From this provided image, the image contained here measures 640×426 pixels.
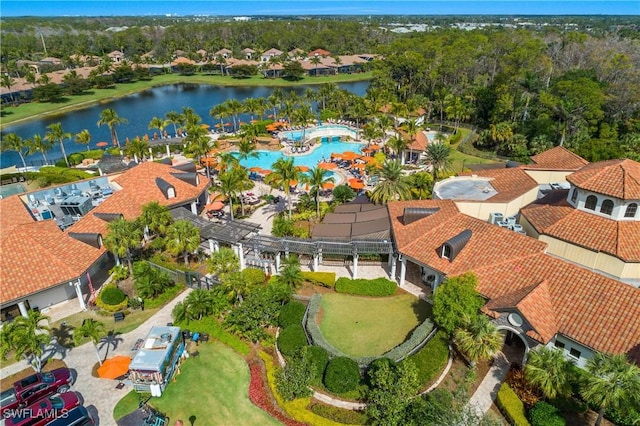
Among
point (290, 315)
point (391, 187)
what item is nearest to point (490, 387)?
point (290, 315)

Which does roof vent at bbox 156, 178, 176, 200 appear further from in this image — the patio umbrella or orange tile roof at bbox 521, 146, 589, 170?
orange tile roof at bbox 521, 146, 589, 170

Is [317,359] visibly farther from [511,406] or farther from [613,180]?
[613,180]

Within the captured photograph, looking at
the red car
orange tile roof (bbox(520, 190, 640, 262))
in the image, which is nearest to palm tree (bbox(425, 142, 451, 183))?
orange tile roof (bbox(520, 190, 640, 262))

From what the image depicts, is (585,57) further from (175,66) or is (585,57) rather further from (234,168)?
(175,66)

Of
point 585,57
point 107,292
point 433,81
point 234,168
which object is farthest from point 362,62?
point 107,292

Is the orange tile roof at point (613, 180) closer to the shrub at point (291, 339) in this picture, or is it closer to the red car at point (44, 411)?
the shrub at point (291, 339)

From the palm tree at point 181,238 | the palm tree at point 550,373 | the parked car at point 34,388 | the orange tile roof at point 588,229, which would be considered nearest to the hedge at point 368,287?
the palm tree at point 550,373
